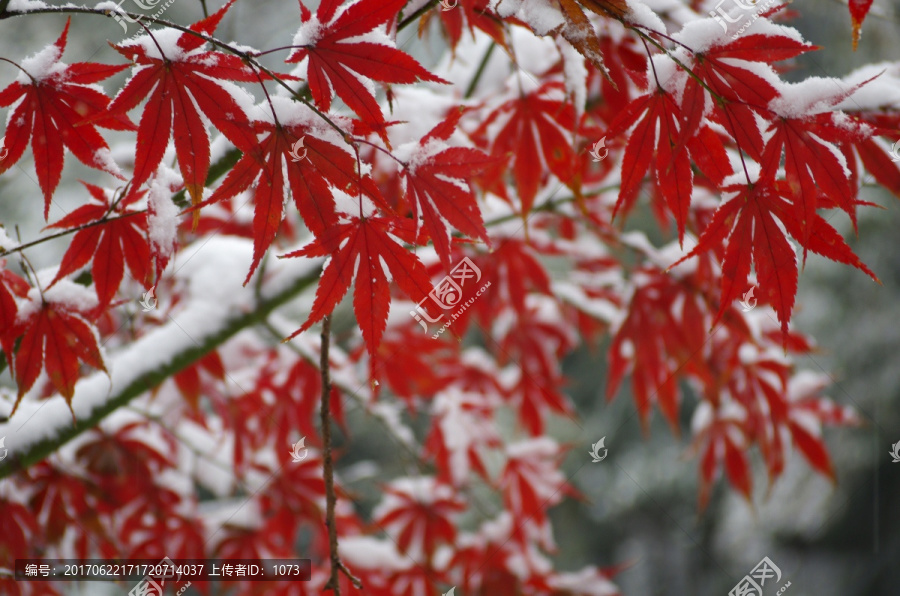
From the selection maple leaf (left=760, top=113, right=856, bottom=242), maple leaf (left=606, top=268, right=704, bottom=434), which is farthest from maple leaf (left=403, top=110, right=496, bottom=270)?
maple leaf (left=606, top=268, right=704, bottom=434)

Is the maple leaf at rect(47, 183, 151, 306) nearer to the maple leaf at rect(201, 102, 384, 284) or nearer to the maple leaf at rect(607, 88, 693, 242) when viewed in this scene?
the maple leaf at rect(201, 102, 384, 284)

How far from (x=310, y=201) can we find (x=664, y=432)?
3.73 metres

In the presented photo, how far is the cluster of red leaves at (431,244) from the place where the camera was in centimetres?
56

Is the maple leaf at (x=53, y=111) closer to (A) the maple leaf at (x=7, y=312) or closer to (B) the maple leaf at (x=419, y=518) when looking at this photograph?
(A) the maple leaf at (x=7, y=312)

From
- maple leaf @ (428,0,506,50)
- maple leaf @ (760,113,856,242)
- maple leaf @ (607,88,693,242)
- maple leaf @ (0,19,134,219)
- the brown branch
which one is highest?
maple leaf @ (428,0,506,50)

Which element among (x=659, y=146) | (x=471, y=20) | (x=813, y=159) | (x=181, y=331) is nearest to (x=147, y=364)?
(x=181, y=331)

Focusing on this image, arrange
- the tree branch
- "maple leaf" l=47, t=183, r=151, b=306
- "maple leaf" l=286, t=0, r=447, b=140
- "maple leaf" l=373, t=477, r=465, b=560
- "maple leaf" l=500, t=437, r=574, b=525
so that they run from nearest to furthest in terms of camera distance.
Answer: "maple leaf" l=286, t=0, r=447, b=140 → "maple leaf" l=47, t=183, r=151, b=306 → the tree branch → "maple leaf" l=373, t=477, r=465, b=560 → "maple leaf" l=500, t=437, r=574, b=525

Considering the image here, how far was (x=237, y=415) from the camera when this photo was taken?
1380mm

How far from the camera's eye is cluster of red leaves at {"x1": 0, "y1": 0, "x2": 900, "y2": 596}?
1.84 feet

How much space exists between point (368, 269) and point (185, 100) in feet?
0.81

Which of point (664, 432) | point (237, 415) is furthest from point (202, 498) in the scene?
point (664, 432)

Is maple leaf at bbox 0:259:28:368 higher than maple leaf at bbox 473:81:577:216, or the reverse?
maple leaf at bbox 473:81:577:216

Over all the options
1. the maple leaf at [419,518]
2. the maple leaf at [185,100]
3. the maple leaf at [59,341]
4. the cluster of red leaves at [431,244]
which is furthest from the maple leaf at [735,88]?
the maple leaf at [419,518]

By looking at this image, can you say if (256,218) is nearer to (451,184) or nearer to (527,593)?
(451,184)
